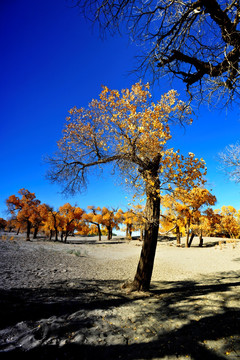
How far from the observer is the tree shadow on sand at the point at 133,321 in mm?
2789

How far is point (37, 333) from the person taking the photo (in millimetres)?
3328

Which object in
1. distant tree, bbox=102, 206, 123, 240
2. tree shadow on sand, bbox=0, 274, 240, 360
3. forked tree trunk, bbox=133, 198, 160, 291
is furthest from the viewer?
distant tree, bbox=102, 206, 123, 240

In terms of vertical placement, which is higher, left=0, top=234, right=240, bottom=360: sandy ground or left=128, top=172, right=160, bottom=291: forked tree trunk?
left=128, top=172, right=160, bottom=291: forked tree trunk

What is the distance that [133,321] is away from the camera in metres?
3.96

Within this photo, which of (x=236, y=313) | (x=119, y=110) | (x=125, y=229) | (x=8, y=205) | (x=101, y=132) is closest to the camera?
(x=236, y=313)

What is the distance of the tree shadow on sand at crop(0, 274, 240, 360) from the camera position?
110 inches

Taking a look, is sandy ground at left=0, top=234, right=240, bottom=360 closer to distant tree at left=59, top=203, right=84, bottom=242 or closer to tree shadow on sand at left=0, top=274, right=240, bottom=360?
tree shadow on sand at left=0, top=274, right=240, bottom=360

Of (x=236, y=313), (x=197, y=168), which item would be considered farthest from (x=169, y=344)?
(x=197, y=168)

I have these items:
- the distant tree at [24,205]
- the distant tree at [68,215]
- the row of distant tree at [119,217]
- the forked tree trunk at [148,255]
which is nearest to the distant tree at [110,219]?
the row of distant tree at [119,217]

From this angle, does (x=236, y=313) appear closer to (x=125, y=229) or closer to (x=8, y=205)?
(x=8, y=205)

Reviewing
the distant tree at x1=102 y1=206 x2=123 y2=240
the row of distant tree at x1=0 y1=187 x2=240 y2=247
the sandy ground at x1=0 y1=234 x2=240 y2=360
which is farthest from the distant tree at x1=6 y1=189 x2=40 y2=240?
the sandy ground at x1=0 y1=234 x2=240 y2=360

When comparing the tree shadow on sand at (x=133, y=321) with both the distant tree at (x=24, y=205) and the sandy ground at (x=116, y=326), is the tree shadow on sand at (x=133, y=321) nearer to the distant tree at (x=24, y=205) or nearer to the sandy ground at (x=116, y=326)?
the sandy ground at (x=116, y=326)

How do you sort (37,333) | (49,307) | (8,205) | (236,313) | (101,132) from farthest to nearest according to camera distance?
(8,205) < (101,132) < (49,307) < (236,313) < (37,333)

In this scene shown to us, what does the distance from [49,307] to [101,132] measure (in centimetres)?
630
